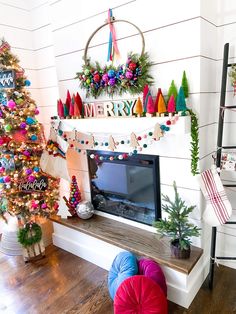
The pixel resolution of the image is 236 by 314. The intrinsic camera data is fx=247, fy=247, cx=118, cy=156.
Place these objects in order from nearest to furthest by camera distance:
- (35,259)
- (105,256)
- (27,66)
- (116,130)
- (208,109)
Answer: (208,109)
(116,130)
(105,256)
(35,259)
(27,66)

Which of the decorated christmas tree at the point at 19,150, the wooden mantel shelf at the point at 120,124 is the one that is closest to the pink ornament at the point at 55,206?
the decorated christmas tree at the point at 19,150

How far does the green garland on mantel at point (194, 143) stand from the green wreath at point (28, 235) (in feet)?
5.27

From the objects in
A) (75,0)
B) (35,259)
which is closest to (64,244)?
(35,259)

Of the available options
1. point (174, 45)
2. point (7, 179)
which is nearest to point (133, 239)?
point (7, 179)

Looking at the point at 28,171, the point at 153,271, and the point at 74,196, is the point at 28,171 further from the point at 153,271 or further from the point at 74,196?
the point at 153,271

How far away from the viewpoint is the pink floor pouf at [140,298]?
1.54 meters

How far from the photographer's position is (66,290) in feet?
6.66

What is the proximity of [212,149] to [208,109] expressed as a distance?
1.10 ft

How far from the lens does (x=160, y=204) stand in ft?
6.85

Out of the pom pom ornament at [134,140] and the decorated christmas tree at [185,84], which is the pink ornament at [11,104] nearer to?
the pom pom ornament at [134,140]

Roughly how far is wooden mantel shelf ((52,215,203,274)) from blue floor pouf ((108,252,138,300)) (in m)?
0.07

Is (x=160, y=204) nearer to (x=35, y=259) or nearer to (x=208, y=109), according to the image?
(x=208, y=109)

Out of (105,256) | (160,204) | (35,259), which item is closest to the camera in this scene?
(160,204)

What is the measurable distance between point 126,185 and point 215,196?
2.69 feet
